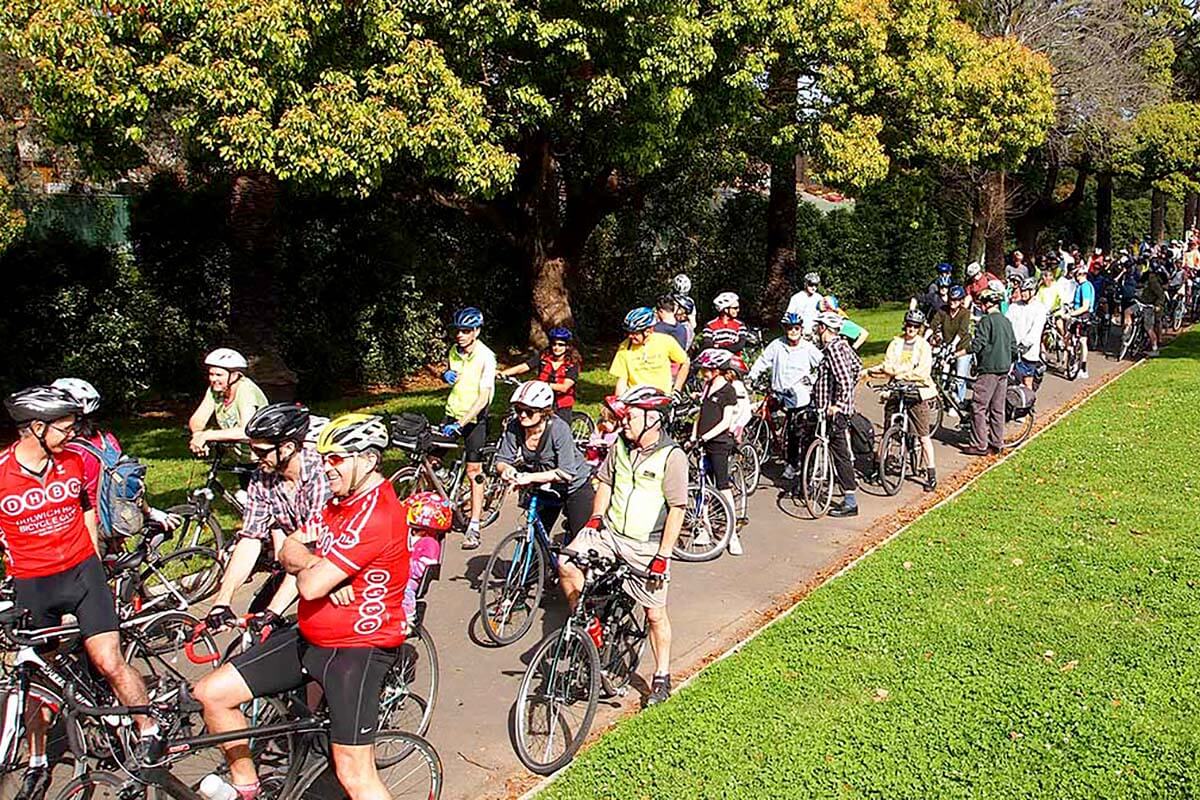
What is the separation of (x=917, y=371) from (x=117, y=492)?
25.6 ft

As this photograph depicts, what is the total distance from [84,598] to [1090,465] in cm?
1006

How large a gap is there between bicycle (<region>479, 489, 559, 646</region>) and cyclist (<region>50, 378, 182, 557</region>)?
7.96 ft

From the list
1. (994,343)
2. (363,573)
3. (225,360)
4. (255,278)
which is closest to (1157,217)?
(994,343)

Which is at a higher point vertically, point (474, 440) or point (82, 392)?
point (82, 392)

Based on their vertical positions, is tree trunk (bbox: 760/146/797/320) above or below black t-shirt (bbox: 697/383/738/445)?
below

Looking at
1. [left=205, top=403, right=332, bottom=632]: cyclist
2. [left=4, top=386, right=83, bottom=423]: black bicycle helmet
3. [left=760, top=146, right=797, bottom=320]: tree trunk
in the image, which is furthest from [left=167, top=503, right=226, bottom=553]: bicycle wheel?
[left=760, top=146, right=797, bottom=320]: tree trunk

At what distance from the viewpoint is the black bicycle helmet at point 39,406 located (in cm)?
529

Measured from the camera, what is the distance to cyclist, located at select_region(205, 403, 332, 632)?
5480 mm

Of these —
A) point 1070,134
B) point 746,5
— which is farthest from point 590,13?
point 1070,134

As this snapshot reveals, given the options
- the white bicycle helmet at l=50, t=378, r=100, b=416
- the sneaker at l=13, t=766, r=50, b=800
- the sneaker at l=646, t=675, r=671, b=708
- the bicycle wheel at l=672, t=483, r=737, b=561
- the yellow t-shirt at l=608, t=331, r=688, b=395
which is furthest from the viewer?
the yellow t-shirt at l=608, t=331, r=688, b=395

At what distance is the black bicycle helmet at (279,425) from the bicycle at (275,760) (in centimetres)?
128

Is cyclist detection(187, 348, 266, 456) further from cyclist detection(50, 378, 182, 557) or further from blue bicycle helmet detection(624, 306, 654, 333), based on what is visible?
blue bicycle helmet detection(624, 306, 654, 333)

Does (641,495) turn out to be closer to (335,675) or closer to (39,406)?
(335,675)

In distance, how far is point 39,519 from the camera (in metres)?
5.41
